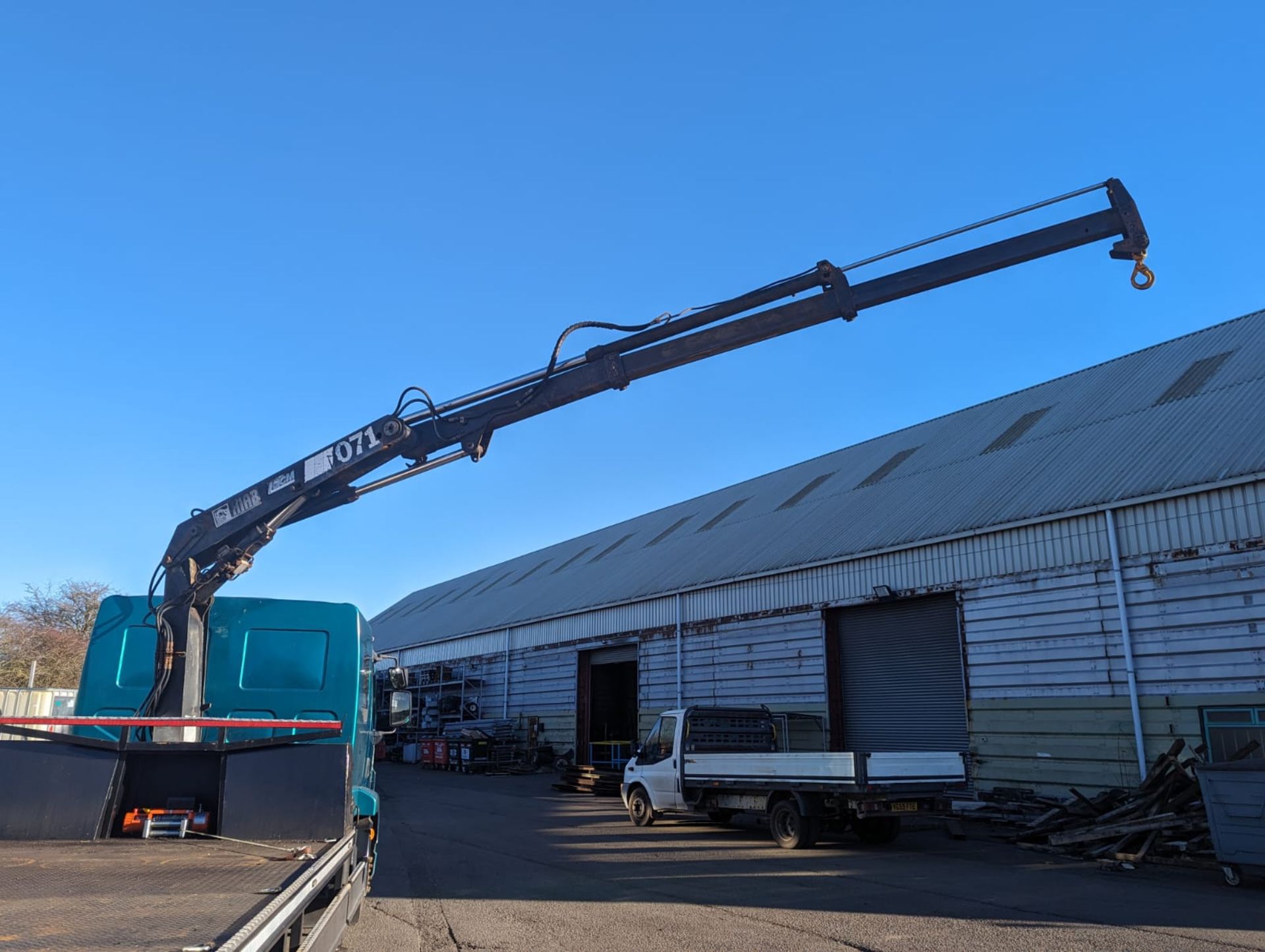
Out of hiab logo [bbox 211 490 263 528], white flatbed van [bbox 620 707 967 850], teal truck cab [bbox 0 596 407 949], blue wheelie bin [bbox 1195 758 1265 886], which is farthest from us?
white flatbed van [bbox 620 707 967 850]

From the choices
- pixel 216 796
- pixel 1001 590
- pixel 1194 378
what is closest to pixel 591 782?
pixel 1001 590

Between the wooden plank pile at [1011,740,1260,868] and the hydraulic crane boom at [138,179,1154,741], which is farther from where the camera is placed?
the wooden plank pile at [1011,740,1260,868]

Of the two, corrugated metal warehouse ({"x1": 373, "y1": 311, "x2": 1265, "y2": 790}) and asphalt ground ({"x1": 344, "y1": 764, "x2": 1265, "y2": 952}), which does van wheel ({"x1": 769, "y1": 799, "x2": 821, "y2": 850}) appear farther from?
corrugated metal warehouse ({"x1": 373, "y1": 311, "x2": 1265, "y2": 790})

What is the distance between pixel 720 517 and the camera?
29953 millimetres

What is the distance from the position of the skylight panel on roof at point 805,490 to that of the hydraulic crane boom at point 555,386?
17.0m

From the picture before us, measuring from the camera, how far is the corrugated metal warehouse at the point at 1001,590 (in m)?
14.6

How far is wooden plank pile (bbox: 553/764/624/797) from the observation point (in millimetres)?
22594

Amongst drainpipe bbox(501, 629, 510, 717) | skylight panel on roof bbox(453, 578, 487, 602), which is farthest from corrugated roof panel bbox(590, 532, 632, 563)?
skylight panel on roof bbox(453, 578, 487, 602)

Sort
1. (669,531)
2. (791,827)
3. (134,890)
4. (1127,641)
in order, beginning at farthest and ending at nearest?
(669,531), (1127,641), (791,827), (134,890)

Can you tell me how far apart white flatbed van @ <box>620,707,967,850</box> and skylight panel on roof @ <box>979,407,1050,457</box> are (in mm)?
9112

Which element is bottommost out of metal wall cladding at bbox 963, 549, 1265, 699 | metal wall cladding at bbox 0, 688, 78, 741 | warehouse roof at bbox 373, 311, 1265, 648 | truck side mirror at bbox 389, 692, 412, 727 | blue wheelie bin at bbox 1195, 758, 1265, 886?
blue wheelie bin at bbox 1195, 758, 1265, 886

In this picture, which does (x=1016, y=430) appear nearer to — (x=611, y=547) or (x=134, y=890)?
(x=611, y=547)

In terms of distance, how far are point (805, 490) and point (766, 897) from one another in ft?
60.3

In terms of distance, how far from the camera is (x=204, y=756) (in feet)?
20.0
